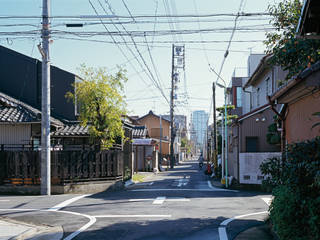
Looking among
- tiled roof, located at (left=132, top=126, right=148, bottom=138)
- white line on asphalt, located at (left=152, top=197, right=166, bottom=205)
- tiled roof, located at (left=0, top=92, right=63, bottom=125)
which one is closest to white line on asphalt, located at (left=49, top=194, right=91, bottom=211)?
white line on asphalt, located at (left=152, top=197, right=166, bottom=205)

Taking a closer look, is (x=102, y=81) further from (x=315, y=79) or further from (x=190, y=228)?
(x=315, y=79)

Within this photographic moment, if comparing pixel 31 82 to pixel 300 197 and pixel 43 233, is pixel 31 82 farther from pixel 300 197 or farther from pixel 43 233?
pixel 300 197

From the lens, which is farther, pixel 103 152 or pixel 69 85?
pixel 69 85

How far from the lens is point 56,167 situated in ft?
56.7

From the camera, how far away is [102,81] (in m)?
19.2

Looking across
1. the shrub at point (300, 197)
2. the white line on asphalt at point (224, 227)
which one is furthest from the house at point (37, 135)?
the shrub at point (300, 197)

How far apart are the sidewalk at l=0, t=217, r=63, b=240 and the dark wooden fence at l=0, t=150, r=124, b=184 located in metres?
7.35

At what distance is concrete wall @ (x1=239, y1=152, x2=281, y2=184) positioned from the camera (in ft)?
65.0

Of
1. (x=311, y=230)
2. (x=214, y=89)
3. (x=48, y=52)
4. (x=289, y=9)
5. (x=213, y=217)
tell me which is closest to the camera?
(x=311, y=230)

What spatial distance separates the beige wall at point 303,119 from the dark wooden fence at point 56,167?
407 inches

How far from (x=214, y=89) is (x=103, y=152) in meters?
14.5

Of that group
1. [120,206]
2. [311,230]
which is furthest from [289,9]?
[120,206]

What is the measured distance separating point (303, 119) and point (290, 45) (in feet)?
7.12

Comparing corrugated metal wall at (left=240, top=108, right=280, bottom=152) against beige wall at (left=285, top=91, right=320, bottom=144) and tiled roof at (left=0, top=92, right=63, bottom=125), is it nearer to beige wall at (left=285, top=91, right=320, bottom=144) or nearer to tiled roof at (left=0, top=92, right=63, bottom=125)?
beige wall at (left=285, top=91, right=320, bottom=144)
